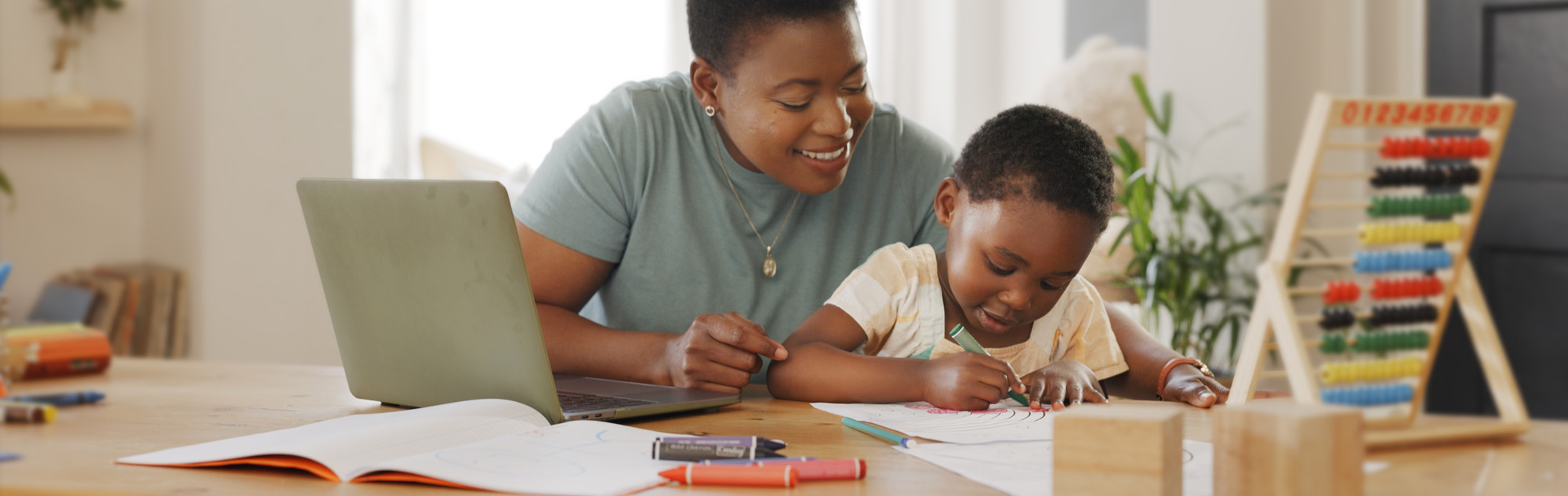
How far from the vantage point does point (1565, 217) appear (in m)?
2.89

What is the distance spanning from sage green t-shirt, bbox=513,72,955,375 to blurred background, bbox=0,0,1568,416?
163 centimetres

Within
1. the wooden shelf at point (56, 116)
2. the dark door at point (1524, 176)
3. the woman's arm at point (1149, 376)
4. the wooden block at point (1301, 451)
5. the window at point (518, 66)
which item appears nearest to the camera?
the wooden block at point (1301, 451)

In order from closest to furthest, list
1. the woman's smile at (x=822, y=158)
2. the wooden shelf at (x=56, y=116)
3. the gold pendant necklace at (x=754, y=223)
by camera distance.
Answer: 1. the woman's smile at (x=822, y=158)
2. the gold pendant necklace at (x=754, y=223)
3. the wooden shelf at (x=56, y=116)

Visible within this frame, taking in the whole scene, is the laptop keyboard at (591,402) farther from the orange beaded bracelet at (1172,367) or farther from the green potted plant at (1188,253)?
the green potted plant at (1188,253)

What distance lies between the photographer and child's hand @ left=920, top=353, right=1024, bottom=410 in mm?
1058

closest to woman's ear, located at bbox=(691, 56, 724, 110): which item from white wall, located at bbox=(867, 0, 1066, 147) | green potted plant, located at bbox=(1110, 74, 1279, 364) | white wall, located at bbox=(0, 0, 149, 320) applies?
green potted plant, located at bbox=(1110, 74, 1279, 364)

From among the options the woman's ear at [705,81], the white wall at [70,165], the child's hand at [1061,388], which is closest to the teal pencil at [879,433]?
the child's hand at [1061,388]

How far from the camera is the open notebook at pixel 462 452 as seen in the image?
730mm

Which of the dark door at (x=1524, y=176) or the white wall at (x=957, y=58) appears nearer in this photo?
the dark door at (x=1524, y=176)

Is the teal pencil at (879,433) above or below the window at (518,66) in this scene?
below

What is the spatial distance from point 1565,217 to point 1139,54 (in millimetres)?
1175

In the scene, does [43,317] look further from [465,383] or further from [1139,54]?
[1139,54]

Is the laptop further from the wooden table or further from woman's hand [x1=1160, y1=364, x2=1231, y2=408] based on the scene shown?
woman's hand [x1=1160, y1=364, x2=1231, y2=408]

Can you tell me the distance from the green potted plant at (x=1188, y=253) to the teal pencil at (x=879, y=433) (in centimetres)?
202
